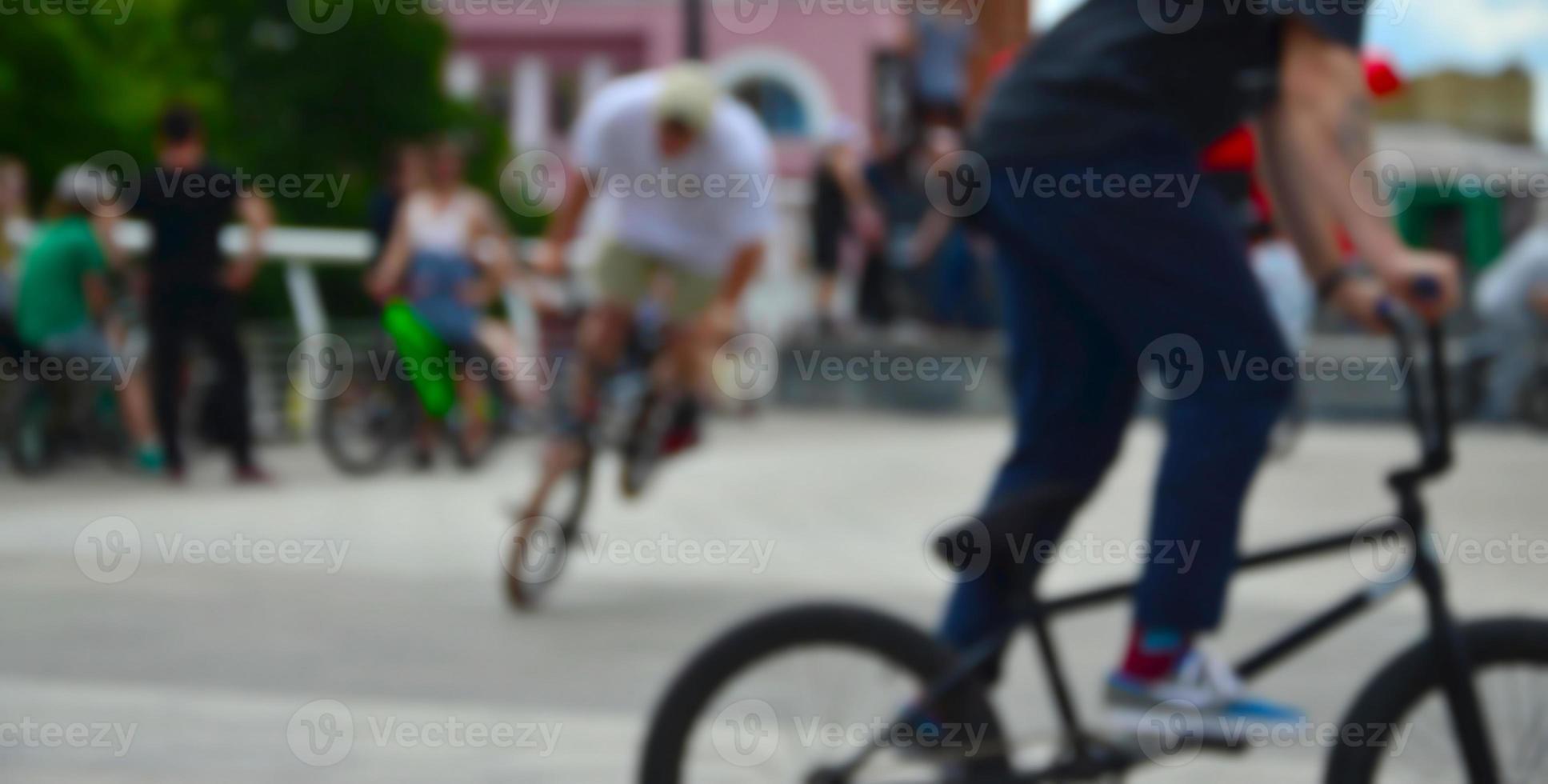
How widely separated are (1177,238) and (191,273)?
898 cm

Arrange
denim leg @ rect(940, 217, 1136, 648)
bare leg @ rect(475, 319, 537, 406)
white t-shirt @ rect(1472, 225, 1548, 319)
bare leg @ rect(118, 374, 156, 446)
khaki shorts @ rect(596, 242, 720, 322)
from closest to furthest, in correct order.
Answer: denim leg @ rect(940, 217, 1136, 648), khaki shorts @ rect(596, 242, 720, 322), bare leg @ rect(118, 374, 156, 446), bare leg @ rect(475, 319, 537, 406), white t-shirt @ rect(1472, 225, 1548, 319)

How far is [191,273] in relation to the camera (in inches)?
461

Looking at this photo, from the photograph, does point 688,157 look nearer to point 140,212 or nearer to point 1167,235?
point 1167,235

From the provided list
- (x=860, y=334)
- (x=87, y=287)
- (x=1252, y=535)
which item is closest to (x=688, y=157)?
(x=1252, y=535)

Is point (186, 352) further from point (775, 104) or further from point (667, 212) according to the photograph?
point (775, 104)

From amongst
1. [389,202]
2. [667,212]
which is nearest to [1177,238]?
[667,212]

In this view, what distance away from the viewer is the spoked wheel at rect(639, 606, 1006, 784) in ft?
10.8

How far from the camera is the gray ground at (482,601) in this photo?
490cm

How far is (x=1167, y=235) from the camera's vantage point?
11.1 ft

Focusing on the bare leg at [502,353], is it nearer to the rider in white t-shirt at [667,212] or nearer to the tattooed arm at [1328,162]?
the rider in white t-shirt at [667,212]

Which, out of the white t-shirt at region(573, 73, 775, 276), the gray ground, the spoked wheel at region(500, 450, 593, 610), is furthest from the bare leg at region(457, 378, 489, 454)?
the spoked wheel at region(500, 450, 593, 610)

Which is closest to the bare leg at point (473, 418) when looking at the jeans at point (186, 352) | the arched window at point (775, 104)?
the jeans at point (186, 352)

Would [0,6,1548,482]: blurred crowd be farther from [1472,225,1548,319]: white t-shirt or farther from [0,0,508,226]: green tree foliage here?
[0,0,508,226]: green tree foliage

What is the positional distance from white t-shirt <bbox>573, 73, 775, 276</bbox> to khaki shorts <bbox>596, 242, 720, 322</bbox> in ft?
0.12
